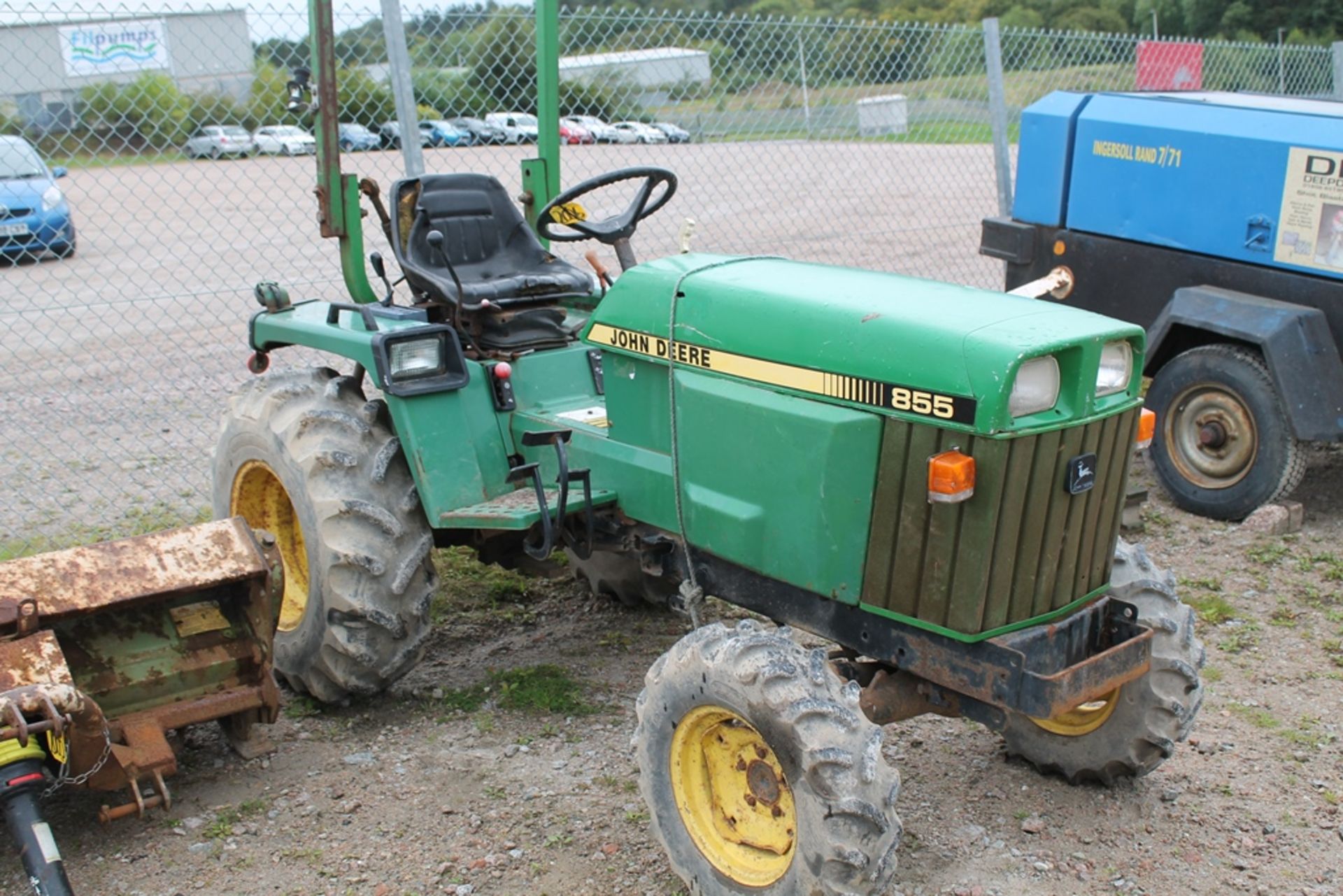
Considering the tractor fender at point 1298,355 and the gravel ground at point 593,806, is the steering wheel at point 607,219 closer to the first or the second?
the gravel ground at point 593,806

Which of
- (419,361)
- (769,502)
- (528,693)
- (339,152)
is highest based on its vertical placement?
(339,152)

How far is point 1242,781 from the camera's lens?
142 inches

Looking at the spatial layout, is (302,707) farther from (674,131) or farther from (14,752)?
(674,131)

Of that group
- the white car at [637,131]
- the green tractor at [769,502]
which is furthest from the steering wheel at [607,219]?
the white car at [637,131]

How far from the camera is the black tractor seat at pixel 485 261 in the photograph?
4.08 meters

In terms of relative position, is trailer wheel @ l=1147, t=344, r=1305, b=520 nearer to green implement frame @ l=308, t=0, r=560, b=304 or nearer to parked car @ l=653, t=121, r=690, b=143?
green implement frame @ l=308, t=0, r=560, b=304

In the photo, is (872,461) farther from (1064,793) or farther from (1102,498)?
(1064,793)

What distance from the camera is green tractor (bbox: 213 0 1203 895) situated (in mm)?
2807

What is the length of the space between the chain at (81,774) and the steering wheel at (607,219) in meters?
1.88

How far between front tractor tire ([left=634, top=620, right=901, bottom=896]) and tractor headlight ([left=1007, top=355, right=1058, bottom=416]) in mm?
701

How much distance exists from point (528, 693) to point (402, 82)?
261cm

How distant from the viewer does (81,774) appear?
10.4 ft

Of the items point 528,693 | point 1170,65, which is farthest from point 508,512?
point 1170,65

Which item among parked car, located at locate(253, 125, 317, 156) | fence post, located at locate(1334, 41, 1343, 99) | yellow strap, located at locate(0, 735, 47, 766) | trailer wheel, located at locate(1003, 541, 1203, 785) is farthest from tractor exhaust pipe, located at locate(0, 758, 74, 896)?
fence post, located at locate(1334, 41, 1343, 99)
